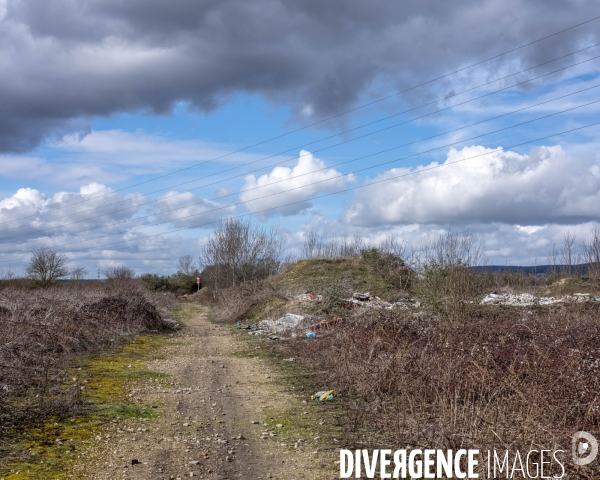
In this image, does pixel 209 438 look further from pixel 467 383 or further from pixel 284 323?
pixel 284 323

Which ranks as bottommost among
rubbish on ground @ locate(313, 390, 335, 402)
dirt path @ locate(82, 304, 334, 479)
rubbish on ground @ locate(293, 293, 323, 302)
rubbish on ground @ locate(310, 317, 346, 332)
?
dirt path @ locate(82, 304, 334, 479)

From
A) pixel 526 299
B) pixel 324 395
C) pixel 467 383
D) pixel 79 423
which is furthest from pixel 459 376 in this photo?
pixel 526 299

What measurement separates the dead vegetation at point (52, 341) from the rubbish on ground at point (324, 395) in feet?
11.1

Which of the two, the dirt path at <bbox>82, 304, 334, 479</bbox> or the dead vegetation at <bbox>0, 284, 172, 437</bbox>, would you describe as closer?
the dirt path at <bbox>82, 304, 334, 479</bbox>

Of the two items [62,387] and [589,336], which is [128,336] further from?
[589,336]

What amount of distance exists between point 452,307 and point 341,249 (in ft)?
90.4

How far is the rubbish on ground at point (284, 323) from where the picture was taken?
16875mm

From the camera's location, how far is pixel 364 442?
19.1 ft

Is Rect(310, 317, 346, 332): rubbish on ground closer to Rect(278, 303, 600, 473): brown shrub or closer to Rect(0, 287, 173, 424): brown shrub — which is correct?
Rect(278, 303, 600, 473): brown shrub

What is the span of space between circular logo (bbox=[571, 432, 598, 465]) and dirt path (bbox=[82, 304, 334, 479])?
2.15 metres

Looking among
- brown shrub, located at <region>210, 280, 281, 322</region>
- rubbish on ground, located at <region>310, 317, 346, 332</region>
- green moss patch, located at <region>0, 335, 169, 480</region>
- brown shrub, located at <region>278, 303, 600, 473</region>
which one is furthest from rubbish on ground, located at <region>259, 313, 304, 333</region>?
green moss patch, located at <region>0, 335, 169, 480</region>

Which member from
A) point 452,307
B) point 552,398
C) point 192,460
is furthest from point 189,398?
point 452,307

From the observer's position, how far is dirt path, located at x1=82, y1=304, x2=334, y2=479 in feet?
16.6

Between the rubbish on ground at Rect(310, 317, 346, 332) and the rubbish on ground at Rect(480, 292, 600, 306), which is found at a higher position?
the rubbish on ground at Rect(480, 292, 600, 306)
